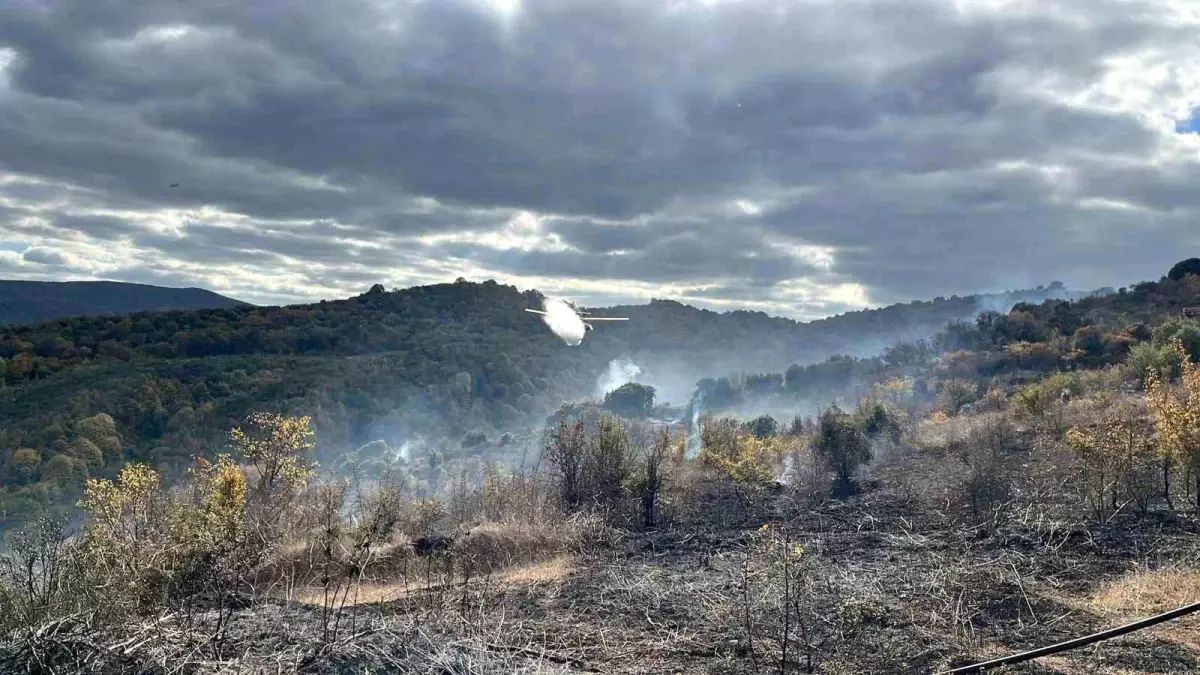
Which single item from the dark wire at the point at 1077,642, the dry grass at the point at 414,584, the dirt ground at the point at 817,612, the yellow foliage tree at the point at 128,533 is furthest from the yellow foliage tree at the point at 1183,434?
the yellow foliage tree at the point at 128,533

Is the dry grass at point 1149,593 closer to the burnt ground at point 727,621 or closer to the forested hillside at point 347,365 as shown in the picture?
the burnt ground at point 727,621

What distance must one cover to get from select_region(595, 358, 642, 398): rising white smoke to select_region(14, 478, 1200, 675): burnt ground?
3168 inches

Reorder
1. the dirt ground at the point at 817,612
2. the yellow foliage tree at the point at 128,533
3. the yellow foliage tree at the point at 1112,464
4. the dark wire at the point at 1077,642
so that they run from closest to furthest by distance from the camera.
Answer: the dark wire at the point at 1077,642, the dirt ground at the point at 817,612, the yellow foliage tree at the point at 128,533, the yellow foliage tree at the point at 1112,464

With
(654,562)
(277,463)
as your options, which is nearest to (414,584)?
(654,562)

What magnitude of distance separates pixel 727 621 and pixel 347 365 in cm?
7115

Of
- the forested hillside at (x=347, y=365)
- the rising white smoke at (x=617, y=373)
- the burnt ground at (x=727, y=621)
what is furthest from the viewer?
the rising white smoke at (x=617, y=373)

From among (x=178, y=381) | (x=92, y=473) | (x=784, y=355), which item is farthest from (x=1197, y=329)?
(x=784, y=355)

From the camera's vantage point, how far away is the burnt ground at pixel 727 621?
6.06 meters

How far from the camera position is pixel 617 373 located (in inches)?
3755

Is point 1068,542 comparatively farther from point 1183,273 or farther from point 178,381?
point 178,381

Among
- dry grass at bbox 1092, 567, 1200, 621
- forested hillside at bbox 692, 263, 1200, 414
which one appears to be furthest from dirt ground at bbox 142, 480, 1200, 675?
forested hillside at bbox 692, 263, 1200, 414

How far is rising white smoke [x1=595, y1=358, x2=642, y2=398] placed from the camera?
3634 inches

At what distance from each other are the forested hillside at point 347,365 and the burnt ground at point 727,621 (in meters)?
39.7

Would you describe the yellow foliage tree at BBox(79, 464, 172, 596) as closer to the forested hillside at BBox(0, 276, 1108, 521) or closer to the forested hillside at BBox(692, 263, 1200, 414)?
the forested hillside at BBox(692, 263, 1200, 414)
